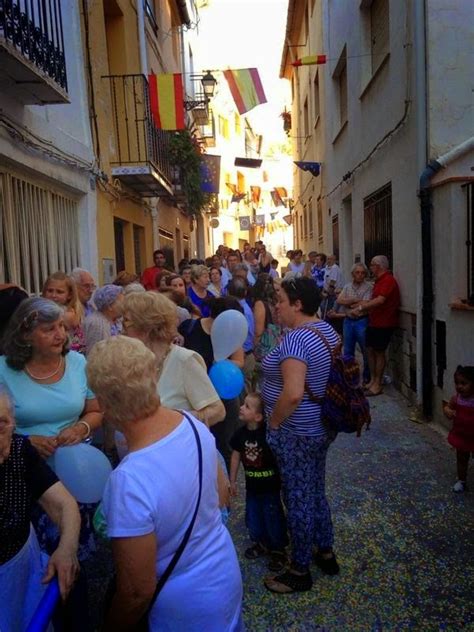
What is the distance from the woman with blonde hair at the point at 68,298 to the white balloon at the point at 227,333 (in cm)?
107

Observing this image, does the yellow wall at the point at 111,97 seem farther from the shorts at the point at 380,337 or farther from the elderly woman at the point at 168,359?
the elderly woman at the point at 168,359

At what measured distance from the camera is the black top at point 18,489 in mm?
1863

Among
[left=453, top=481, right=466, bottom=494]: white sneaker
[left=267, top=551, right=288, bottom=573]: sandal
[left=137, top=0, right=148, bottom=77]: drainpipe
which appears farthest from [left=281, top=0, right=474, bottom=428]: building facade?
[left=137, top=0, right=148, bottom=77]: drainpipe

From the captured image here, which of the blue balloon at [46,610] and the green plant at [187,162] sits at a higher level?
the green plant at [187,162]

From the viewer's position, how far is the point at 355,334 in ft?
23.8

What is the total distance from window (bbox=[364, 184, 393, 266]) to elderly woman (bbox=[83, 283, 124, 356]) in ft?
14.9

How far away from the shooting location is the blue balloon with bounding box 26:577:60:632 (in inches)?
61.1

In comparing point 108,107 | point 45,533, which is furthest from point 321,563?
point 108,107

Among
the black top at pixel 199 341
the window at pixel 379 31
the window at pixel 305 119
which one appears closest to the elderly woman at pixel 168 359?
the black top at pixel 199 341

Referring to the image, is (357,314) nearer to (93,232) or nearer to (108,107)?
(93,232)

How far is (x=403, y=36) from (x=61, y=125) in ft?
14.0

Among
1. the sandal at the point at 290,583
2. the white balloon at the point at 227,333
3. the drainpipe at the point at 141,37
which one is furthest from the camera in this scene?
the drainpipe at the point at 141,37

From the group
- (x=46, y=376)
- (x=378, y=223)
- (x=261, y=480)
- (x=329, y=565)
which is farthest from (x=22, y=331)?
(x=378, y=223)

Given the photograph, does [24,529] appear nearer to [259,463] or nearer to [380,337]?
[259,463]
